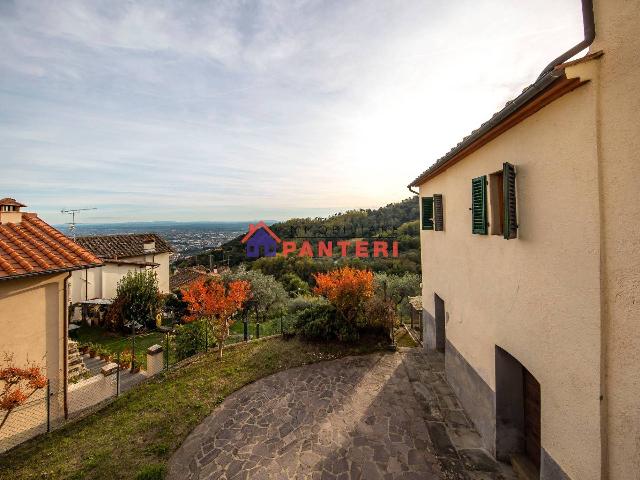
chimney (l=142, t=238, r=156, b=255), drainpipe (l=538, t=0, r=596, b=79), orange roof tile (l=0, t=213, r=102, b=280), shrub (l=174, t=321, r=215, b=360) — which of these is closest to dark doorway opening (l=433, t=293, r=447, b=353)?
drainpipe (l=538, t=0, r=596, b=79)

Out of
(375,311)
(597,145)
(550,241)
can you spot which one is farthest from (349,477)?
(375,311)

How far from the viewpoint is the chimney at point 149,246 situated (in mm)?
28175

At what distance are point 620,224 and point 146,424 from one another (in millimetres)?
9501

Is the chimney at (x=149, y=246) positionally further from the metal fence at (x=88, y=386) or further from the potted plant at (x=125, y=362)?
the potted plant at (x=125, y=362)

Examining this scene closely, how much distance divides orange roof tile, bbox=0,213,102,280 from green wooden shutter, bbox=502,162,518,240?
981 cm

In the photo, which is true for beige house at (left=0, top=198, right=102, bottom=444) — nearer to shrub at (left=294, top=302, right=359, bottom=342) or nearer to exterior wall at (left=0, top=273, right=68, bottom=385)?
exterior wall at (left=0, top=273, right=68, bottom=385)

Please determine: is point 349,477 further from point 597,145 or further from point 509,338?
point 597,145

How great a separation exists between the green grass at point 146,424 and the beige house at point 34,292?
1327 mm

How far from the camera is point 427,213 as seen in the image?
955cm

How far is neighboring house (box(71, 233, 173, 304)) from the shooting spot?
21984mm

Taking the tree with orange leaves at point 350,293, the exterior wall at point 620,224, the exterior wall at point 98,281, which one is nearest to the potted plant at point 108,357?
the exterior wall at point 98,281

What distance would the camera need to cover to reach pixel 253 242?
40594mm

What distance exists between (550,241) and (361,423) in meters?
5.61

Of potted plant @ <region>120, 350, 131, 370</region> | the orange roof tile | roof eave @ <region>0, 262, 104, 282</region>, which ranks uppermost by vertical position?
the orange roof tile
